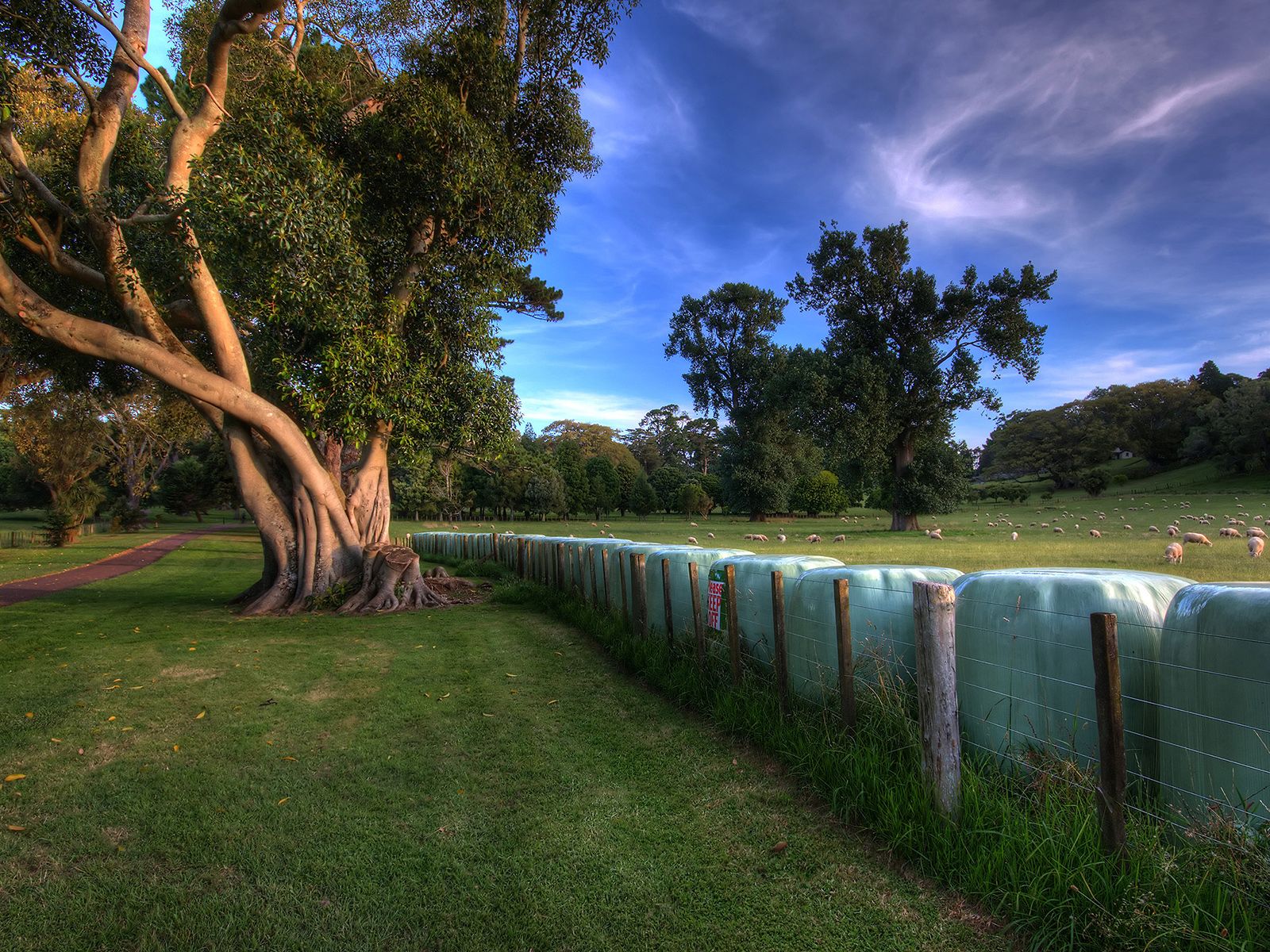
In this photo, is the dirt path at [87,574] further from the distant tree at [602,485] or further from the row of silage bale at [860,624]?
the distant tree at [602,485]

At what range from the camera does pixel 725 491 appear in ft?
155

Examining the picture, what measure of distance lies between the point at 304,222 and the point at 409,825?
907 centimetres

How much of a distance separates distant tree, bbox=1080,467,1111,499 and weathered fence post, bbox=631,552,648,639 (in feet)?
200

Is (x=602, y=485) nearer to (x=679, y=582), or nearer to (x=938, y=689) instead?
(x=679, y=582)

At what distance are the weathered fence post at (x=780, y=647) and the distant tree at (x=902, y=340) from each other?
25.6 meters

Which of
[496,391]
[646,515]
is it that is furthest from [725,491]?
[496,391]

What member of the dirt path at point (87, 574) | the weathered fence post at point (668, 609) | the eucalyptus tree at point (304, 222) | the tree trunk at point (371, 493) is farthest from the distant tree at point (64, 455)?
the weathered fence post at point (668, 609)

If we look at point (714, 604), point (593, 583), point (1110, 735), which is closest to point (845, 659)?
point (1110, 735)

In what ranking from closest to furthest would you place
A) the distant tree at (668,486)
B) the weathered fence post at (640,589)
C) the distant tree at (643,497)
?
the weathered fence post at (640,589) → the distant tree at (643,497) → the distant tree at (668,486)

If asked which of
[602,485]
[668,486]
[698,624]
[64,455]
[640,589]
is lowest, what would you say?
[698,624]

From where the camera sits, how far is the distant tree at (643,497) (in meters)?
68.3

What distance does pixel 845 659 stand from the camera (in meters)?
4.34

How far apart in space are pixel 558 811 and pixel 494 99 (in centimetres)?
1358

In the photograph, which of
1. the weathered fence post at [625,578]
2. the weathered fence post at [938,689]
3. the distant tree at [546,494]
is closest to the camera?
the weathered fence post at [938,689]
